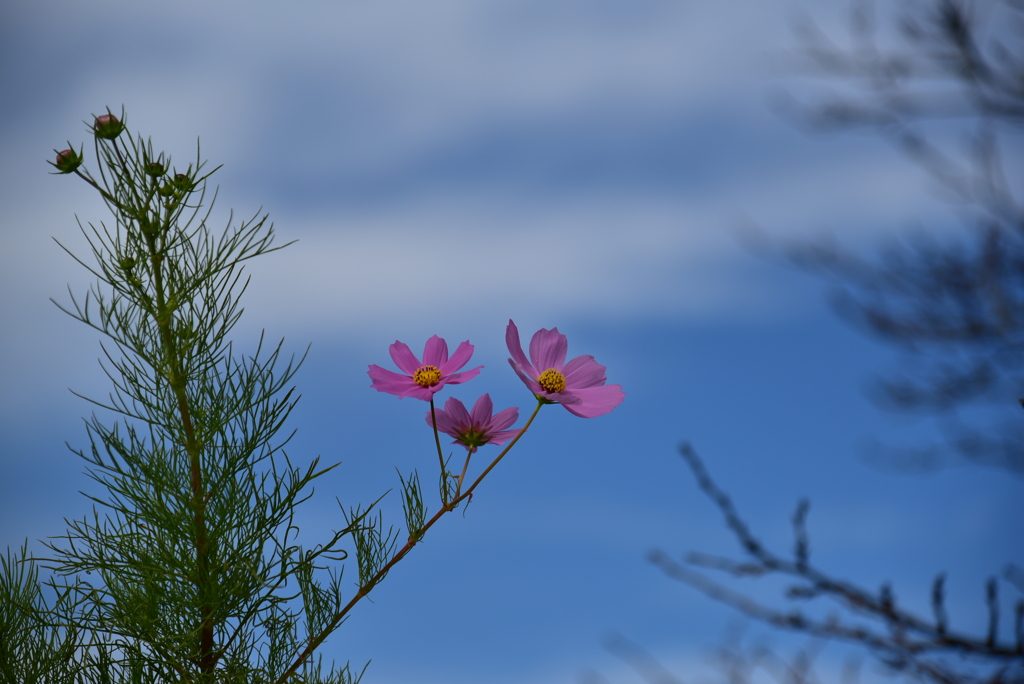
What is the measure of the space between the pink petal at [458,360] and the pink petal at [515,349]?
5 cm

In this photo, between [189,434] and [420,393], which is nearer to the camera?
[420,393]

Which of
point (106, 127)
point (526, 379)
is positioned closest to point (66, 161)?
point (106, 127)

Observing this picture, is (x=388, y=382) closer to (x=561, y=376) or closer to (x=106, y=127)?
(x=561, y=376)

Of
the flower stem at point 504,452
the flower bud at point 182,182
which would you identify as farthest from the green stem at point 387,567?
the flower bud at point 182,182

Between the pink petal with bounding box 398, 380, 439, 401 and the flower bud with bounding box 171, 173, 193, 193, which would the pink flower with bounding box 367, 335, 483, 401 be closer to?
the pink petal with bounding box 398, 380, 439, 401

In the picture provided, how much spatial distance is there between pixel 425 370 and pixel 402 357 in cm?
3

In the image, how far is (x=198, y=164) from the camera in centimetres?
95

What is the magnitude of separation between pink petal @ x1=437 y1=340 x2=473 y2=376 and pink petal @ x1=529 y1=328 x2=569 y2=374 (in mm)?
83

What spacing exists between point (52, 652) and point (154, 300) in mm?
580

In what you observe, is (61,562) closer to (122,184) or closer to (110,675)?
(110,675)

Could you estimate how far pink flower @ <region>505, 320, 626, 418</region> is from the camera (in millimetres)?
858

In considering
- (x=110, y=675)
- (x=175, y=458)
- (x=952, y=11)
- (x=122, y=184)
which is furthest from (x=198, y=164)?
(x=952, y=11)

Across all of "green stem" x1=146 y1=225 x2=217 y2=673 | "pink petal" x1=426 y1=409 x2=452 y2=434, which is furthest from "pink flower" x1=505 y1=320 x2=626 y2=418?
"green stem" x1=146 y1=225 x2=217 y2=673

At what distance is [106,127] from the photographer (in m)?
0.87
